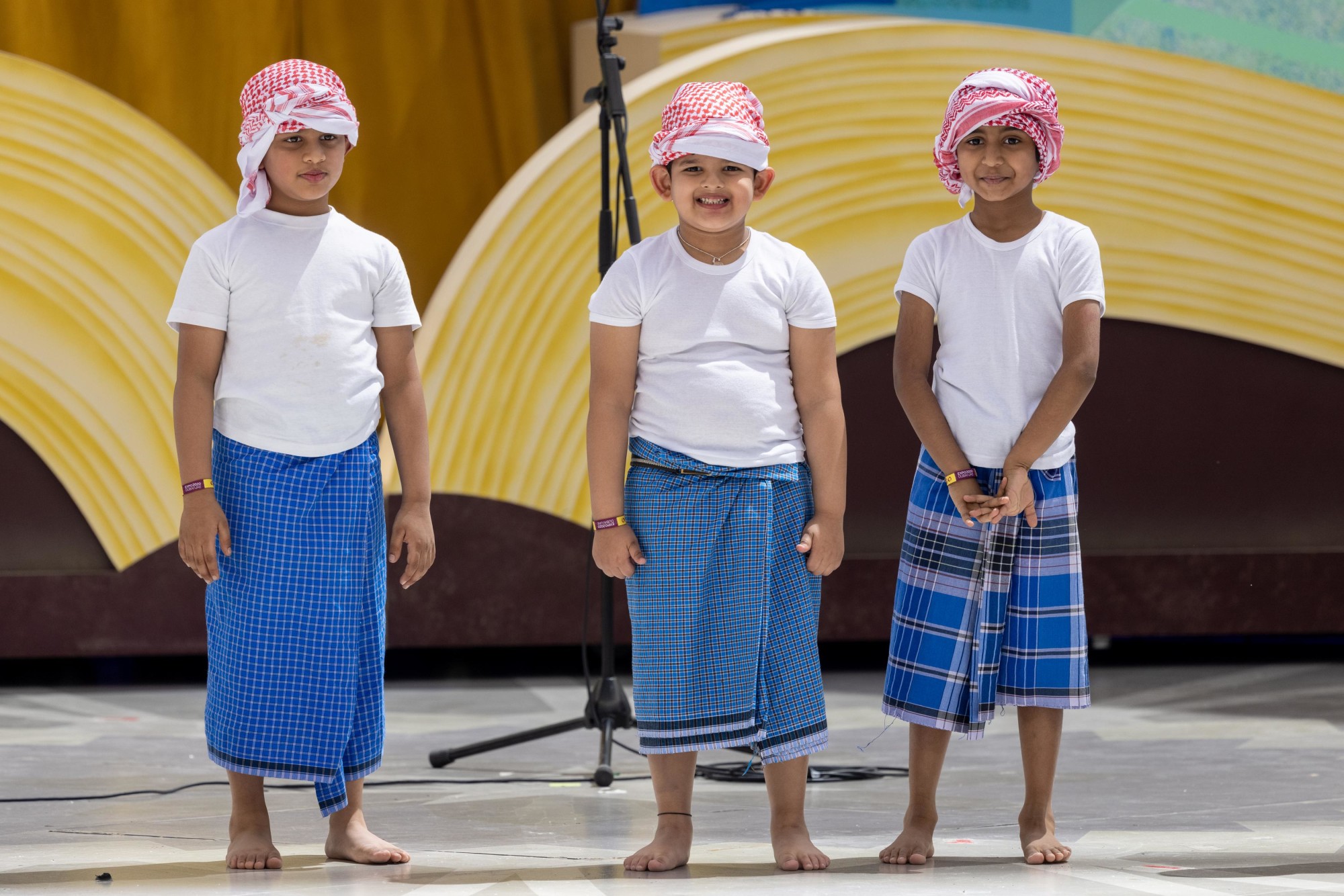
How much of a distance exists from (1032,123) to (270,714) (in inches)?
62.4

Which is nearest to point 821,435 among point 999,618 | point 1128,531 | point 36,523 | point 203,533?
point 999,618

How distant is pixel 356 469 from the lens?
8.88 ft

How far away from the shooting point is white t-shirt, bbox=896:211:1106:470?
107 inches

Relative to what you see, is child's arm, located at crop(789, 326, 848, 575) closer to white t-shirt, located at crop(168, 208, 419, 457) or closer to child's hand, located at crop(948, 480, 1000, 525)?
child's hand, located at crop(948, 480, 1000, 525)

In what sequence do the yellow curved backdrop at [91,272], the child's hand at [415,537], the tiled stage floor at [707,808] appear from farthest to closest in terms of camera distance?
the yellow curved backdrop at [91,272], the child's hand at [415,537], the tiled stage floor at [707,808]

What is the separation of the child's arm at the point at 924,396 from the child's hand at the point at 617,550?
50 centimetres

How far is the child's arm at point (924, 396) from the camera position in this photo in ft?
8.80

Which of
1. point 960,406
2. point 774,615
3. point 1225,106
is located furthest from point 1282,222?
point 774,615

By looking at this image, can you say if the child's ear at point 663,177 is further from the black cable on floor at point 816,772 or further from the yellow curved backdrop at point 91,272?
the yellow curved backdrop at point 91,272

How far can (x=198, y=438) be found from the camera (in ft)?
8.63

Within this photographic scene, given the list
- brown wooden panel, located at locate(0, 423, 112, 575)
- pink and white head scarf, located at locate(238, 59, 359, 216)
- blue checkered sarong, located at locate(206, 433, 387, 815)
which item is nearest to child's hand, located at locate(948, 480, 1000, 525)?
blue checkered sarong, located at locate(206, 433, 387, 815)

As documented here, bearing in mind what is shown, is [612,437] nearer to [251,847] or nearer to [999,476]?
[999,476]

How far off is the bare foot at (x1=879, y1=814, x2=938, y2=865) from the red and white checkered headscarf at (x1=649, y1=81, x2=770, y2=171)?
110 cm

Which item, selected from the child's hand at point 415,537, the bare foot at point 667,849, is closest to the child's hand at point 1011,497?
the bare foot at point 667,849
